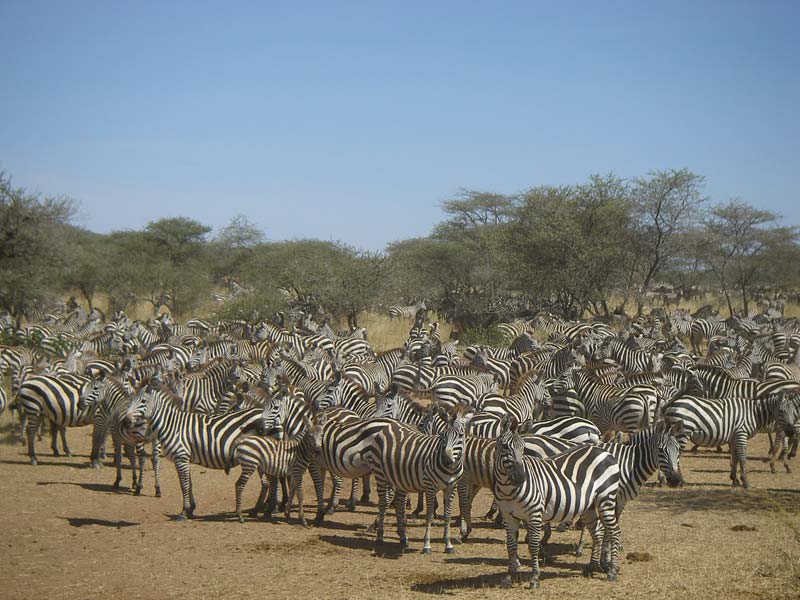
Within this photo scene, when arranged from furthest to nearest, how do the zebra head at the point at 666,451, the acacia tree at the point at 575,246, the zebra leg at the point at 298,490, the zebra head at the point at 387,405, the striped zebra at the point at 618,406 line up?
the acacia tree at the point at 575,246, the striped zebra at the point at 618,406, the zebra head at the point at 387,405, the zebra leg at the point at 298,490, the zebra head at the point at 666,451

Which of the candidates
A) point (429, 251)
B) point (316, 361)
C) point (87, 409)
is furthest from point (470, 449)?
point (429, 251)

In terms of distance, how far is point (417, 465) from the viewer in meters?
9.80

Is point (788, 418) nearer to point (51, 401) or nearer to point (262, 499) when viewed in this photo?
point (262, 499)

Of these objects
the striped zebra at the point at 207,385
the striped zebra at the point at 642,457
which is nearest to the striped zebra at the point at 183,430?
the striped zebra at the point at 207,385

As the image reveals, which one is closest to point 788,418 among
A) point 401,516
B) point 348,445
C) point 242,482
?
point 401,516

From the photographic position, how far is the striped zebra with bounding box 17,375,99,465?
Answer: 45.9 feet

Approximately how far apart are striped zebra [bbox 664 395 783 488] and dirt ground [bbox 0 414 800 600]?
624 millimetres

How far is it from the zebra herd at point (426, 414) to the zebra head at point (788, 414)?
20 mm

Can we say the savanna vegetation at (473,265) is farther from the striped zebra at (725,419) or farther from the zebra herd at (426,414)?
the striped zebra at (725,419)

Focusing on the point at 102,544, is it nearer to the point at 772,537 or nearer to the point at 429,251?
the point at 772,537

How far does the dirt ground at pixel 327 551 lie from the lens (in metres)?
8.32

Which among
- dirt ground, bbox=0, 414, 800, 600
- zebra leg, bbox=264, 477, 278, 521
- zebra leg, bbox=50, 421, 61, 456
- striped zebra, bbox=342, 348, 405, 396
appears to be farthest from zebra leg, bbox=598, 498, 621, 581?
zebra leg, bbox=50, 421, 61, 456

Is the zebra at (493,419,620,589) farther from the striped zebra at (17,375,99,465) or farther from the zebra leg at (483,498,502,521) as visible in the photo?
the striped zebra at (17,375,99,465)

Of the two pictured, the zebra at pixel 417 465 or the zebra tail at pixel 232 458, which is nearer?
the zebra at pixel 417 465
